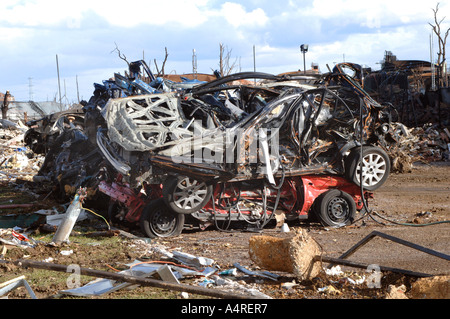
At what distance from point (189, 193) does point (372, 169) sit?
3454mm

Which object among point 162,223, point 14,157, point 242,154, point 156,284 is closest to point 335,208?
point 242,154

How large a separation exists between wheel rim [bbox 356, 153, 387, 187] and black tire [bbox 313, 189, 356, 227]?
45cm

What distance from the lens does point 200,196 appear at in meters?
9.02

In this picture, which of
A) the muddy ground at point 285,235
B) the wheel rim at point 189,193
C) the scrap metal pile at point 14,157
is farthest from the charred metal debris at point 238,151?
the scrap metal pile at point 14,157

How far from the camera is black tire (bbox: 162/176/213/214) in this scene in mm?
8766

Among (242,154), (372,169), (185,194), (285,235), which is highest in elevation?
(242,154)

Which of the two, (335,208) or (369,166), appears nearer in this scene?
(335,208)

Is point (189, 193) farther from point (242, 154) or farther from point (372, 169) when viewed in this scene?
point (372, 169)

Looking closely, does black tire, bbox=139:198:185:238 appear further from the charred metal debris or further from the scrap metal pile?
the scrap metal pile

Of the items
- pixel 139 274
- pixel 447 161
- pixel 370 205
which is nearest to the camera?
pixel 139 274

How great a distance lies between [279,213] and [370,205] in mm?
3239

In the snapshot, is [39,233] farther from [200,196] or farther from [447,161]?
[447,161]

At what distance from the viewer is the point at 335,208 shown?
9938 mm
